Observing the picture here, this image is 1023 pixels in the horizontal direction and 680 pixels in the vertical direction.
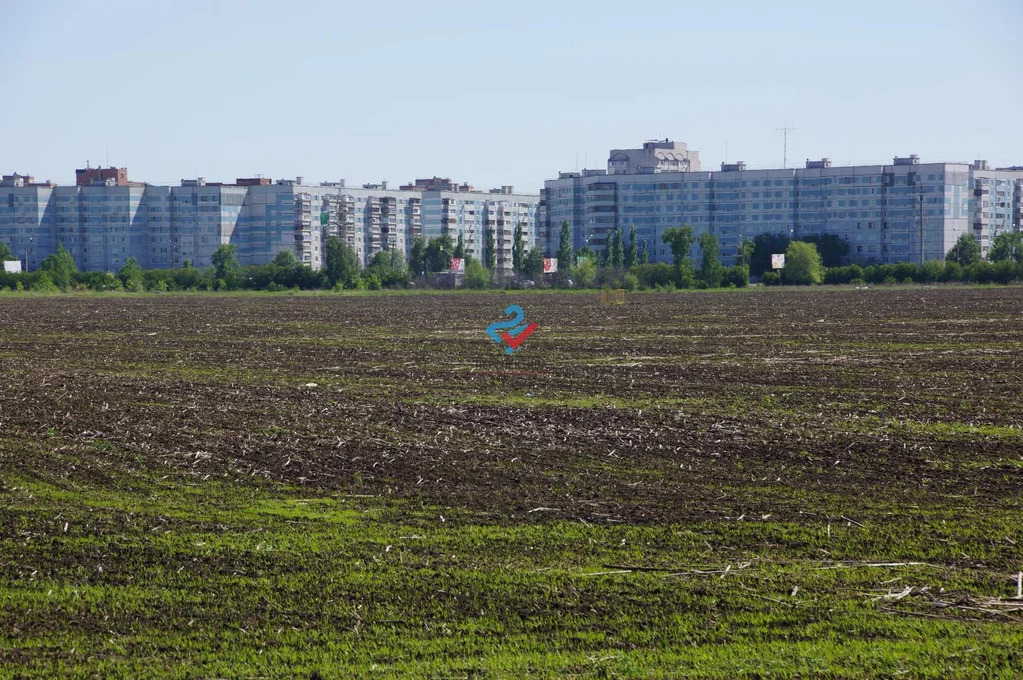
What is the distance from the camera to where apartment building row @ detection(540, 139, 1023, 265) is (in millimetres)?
179250

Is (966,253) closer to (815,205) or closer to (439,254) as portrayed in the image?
(815,205)

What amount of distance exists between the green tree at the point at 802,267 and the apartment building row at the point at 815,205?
4486 cm

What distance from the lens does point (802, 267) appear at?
5241 inches

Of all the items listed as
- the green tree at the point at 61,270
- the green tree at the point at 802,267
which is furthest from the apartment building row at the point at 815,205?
the green tree at the point at 61,270

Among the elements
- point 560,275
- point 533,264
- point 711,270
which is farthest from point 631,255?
point 711,270

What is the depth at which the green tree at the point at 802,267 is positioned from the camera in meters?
132

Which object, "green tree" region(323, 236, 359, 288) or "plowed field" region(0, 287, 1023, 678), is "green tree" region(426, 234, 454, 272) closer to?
"green tree" region(323, 236, 359, 288)

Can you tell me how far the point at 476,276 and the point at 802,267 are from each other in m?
35.2

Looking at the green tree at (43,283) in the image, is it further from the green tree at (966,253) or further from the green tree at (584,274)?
the green tree at (966,253)

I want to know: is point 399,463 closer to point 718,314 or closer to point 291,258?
point 718,314

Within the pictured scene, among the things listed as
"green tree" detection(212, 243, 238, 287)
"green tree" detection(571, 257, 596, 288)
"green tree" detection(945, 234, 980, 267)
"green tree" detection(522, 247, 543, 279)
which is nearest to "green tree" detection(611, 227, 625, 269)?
"green tree" detection(522, 247, 543, 279)

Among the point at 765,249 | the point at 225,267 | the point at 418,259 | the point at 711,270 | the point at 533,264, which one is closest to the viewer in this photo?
the point at 711,270

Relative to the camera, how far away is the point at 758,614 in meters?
8.97

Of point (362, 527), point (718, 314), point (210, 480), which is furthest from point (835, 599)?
point (718, 314)
